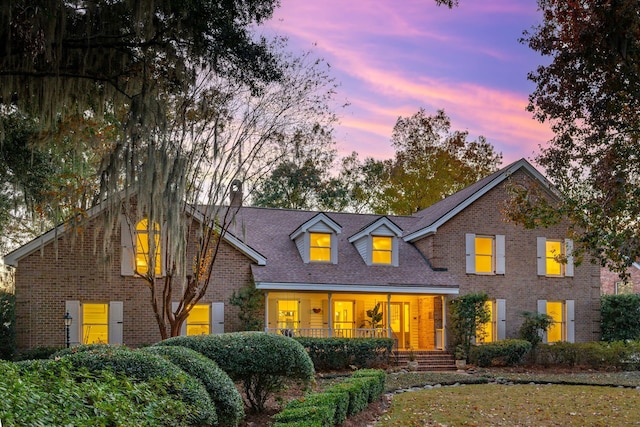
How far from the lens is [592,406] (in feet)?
40.8

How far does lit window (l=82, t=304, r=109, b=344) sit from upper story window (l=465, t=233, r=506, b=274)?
12.2 metres

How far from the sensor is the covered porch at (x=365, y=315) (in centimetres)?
2148

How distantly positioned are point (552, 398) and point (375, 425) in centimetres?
535

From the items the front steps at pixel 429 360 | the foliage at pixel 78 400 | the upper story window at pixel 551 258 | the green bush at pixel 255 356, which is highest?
the upper story window at pixel 551 258

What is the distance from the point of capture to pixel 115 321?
18.5m

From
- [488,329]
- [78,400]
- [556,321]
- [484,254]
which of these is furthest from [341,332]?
[78,400]

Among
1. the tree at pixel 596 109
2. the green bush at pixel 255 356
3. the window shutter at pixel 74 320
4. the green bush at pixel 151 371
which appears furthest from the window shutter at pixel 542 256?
the green bush at pixel 151 371

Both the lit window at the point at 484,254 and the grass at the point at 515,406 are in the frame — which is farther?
the lit window at the point at 484,254

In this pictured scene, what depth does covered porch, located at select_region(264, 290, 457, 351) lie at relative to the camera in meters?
21.5

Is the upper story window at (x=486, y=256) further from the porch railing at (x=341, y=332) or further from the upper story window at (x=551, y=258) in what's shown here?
the porch railing at (x=341, y=332)

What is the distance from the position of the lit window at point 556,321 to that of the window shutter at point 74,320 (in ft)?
52.4

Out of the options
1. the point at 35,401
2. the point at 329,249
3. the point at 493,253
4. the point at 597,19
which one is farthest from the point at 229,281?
the point at 35,401

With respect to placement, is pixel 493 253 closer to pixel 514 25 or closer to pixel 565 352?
pixel 565 352

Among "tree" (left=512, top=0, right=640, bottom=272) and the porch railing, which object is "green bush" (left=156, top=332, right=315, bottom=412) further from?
the porch railing
